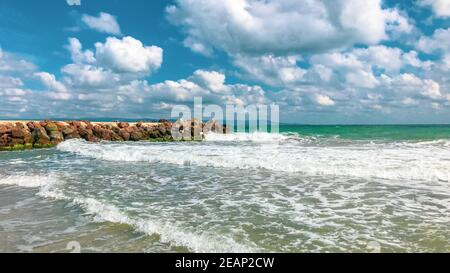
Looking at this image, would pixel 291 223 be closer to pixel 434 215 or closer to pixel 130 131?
pixel 434 215

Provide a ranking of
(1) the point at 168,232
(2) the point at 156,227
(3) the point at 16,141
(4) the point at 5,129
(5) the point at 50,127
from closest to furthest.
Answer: (1) the point at 168,232 < (2) the point at 156,227 < (3) the point at 16,141 < (4) the point at 5,129 < (5) the point at 50,127

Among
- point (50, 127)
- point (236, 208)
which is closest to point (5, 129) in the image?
point (50, 127)

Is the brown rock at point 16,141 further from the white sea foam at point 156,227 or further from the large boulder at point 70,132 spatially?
the white sea foam at point 156,227

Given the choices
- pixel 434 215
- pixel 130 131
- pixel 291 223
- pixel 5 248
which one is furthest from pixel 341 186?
pixel 130 131

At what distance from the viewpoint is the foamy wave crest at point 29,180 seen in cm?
1290

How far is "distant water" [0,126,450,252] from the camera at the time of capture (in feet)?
21.1

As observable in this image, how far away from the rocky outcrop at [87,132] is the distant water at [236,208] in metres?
17.0

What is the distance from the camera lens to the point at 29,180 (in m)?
13.5

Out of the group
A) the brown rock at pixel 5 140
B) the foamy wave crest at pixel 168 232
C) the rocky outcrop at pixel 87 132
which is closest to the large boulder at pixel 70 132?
the rocky outcrop at pixel 87 132

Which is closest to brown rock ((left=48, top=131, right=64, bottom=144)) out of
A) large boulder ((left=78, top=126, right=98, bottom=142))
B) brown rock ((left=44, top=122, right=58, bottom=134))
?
brown rock ((left=44, top=122, right=58, bottom=134))

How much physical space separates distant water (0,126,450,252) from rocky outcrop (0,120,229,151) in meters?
17.0

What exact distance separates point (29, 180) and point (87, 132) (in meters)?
25.7

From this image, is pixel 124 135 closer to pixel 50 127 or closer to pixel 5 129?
pixel 50 127
